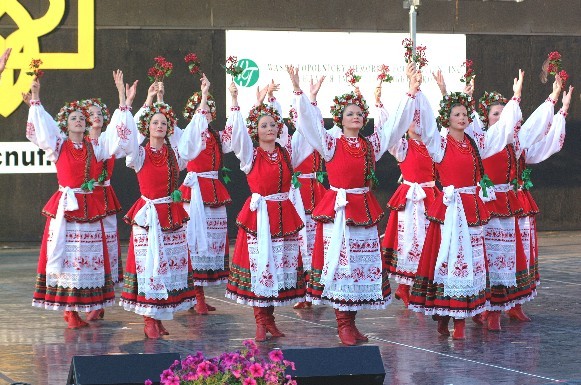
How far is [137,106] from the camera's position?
14.1 m

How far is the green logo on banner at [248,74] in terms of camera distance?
1423cm

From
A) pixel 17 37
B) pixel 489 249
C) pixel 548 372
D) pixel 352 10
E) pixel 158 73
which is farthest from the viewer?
pixel 352 10

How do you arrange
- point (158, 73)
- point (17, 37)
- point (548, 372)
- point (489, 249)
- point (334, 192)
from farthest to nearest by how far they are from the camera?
point (17, 37)
point (158, 73)
point (489, 249)
point (334, 192)
point (548, 372)

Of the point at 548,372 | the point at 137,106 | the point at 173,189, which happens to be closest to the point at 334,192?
the point at 173,189

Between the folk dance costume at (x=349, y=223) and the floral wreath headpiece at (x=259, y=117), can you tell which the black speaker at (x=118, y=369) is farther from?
the floral wreath headpiece at (x=259, y=117)

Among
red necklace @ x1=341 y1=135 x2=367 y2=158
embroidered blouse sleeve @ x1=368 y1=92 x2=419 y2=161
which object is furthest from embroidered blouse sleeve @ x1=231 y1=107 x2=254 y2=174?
embroidered blouse sleeve @ x1=368 y1=92 x2=419 y2=161

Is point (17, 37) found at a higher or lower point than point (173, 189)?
higher

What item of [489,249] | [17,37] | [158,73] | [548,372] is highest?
[17,37]

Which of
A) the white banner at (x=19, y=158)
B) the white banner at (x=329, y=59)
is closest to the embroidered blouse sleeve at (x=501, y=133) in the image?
the white banner at (x=329, y=59)

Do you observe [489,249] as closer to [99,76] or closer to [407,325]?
[407,325]

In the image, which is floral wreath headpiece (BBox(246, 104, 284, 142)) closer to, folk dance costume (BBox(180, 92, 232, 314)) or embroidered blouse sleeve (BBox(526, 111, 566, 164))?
folk dance costume (BBox(180, 92, 232, 314))

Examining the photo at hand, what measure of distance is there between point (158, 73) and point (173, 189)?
127 centimetres

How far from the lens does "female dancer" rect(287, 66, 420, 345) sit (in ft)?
24.7

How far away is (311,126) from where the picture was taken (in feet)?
24.6
